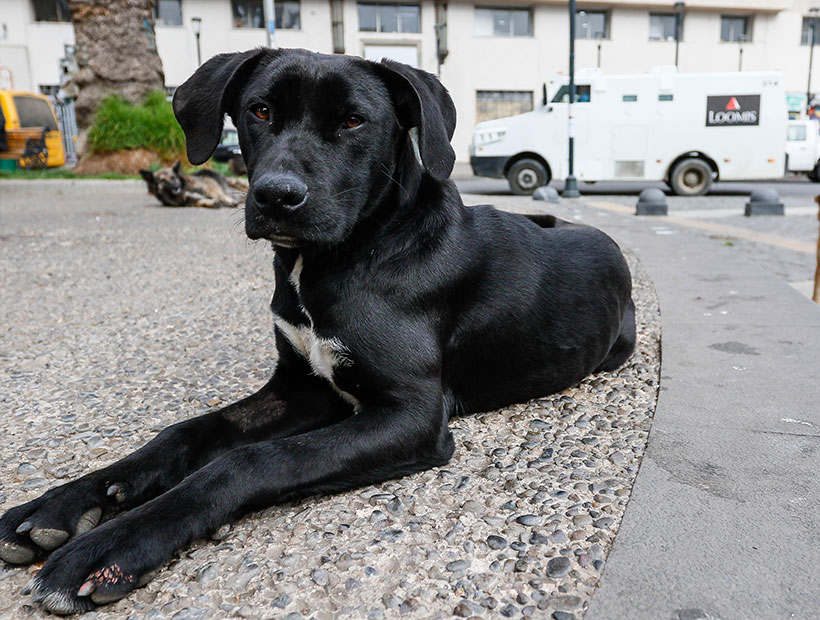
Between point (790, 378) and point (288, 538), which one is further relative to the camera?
point (790, 378)

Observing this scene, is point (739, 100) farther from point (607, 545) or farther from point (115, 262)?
point (607, 545)

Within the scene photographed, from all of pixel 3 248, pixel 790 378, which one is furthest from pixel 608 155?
pixel 790 378

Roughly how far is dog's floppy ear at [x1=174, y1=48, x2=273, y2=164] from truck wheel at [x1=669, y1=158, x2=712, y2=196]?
47.8 feet

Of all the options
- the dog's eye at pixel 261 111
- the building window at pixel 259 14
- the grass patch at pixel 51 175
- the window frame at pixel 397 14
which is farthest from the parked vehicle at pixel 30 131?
the dog's eye at pixel 261 111

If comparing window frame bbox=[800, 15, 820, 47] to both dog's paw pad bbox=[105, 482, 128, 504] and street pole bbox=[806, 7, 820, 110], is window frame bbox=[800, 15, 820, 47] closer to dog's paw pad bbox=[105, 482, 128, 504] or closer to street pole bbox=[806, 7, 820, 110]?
street pole bbox=[806, 7, 820, 110]

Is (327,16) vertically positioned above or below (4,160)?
above

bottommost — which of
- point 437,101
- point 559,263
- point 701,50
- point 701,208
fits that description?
point 701,208

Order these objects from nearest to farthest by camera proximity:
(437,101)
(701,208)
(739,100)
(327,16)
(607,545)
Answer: (607,545) → (437,101) → (701,208) → (739,100) → (327,16)

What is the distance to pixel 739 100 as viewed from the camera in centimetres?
1491

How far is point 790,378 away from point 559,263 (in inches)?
41.6

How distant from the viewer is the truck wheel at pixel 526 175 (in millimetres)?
15203

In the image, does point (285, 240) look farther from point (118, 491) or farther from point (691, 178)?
point (691, 178)

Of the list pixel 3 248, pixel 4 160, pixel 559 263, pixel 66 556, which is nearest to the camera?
pixel 66 556

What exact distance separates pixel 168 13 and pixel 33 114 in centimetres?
1512
